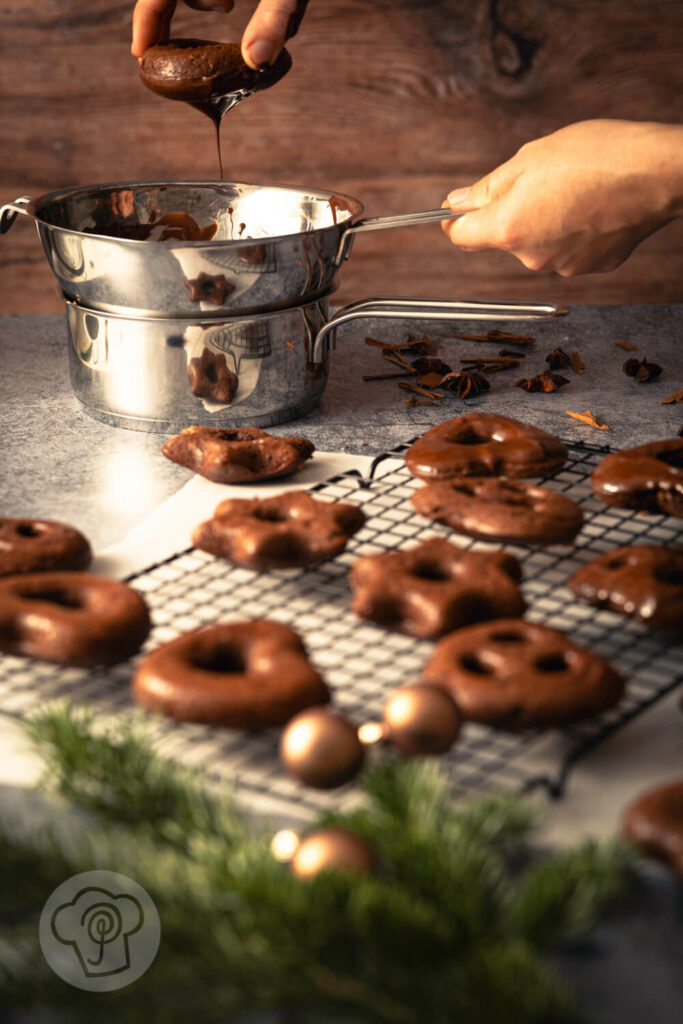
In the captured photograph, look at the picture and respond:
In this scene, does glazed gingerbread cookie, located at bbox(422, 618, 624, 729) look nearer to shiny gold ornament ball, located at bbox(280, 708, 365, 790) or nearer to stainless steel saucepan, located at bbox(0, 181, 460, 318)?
shiny gold ornament ball, located at bbox(280, 708, 365, 790)

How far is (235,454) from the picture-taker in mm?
1334

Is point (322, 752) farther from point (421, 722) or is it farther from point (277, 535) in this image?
point (277, 535)

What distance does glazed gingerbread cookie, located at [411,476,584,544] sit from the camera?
1128 millimetres

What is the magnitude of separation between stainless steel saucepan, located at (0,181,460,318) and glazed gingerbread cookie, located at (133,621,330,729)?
0.65 meters

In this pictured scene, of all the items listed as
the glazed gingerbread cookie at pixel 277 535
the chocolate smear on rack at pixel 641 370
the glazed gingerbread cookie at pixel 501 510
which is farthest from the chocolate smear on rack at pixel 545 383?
the glazed gingerbread cookie at pixel 277 535

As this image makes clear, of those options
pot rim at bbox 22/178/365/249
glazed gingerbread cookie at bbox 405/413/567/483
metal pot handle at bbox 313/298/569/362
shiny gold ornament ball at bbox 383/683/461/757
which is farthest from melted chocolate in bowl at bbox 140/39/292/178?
shiny gold ornament ball at bbox 383/683/461/757

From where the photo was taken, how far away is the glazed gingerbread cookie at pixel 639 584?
0.97m

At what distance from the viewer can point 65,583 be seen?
1.00m

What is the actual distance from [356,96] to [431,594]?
6.01 feet

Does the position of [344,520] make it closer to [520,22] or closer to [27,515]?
[27,515]

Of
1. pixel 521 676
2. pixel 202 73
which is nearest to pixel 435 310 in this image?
pixel 202 73

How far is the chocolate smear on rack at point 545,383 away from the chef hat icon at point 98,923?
4.16 feet

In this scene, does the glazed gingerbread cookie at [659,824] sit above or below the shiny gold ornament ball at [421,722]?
below

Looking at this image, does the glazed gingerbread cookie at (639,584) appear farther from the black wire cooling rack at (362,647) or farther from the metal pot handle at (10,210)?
the metal pot handle at (10,210)
